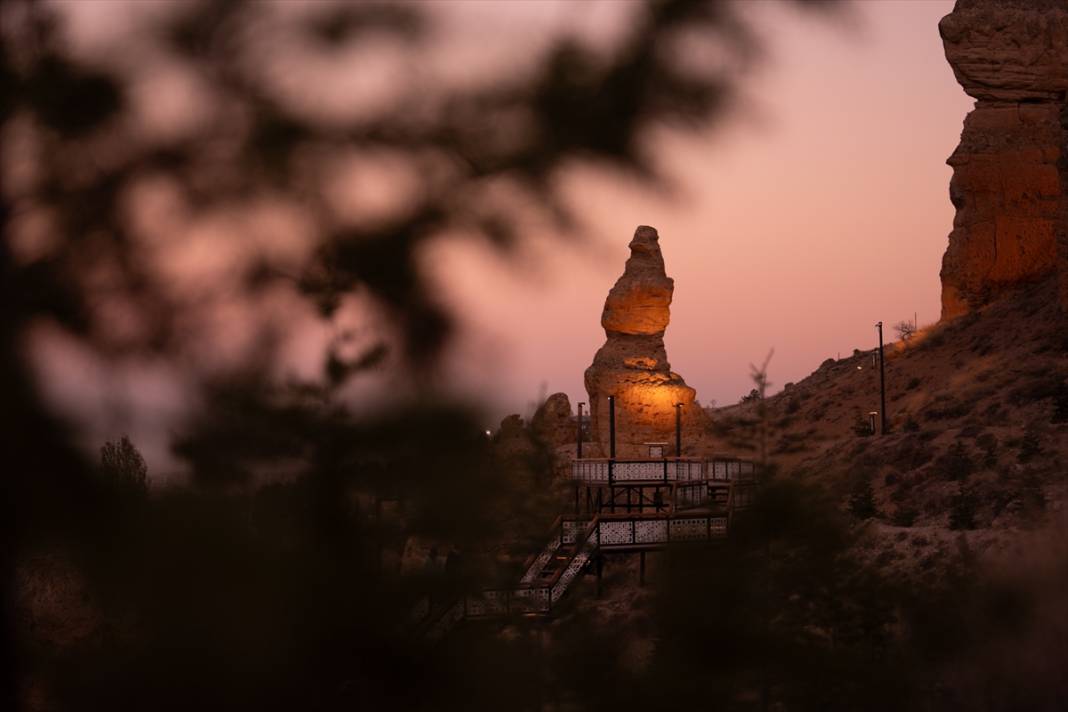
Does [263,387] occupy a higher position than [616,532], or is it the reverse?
[263,387]

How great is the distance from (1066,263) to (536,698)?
33.2 meters

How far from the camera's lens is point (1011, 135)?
136ft

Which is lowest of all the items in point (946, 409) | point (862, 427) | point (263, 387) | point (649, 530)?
point (649, 530)

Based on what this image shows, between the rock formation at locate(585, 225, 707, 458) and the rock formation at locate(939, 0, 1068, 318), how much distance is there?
11663 mm

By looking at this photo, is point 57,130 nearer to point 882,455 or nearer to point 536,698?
point 536,698

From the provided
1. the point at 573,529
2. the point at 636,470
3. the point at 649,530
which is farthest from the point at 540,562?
the point at 636,470

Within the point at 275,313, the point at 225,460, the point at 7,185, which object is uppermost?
the point at 7,185

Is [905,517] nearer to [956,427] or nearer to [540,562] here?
[956,427]

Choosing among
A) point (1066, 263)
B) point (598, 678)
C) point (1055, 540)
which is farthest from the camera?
point (1066, 263)

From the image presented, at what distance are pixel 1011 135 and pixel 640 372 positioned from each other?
1562cm

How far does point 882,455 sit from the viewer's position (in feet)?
92.1

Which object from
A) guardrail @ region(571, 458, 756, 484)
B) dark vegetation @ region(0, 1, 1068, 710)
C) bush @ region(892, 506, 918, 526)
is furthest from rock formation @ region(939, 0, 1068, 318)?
dark vegetation @ region(0, 1, 1068, 710)

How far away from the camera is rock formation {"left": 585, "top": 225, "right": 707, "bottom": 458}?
115 feet

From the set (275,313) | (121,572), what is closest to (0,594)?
(121,572)
